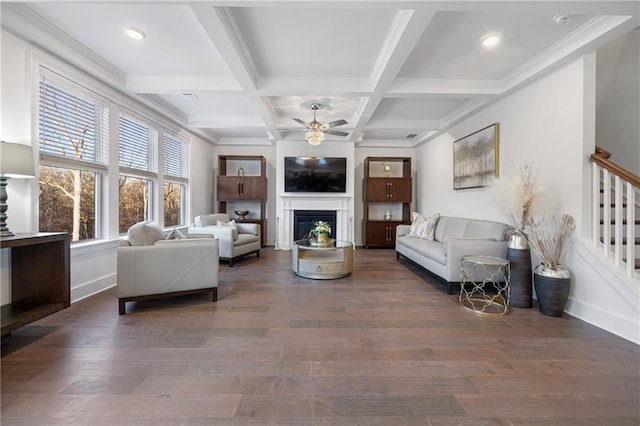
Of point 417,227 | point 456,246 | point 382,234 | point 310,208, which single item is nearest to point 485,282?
point 456,246

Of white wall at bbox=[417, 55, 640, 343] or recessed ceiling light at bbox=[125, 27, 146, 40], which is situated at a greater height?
recessed ceiling light at bbox=[125, 27, 146, 40]

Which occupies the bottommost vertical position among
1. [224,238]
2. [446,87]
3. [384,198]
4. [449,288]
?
[449,288]

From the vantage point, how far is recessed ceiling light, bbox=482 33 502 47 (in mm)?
2540

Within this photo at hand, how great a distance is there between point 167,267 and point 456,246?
130 inches

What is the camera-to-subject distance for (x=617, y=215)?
2.41m

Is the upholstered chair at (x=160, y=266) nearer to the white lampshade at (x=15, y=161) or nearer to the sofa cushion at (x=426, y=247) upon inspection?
the white lampshade at (x=15, y=161)

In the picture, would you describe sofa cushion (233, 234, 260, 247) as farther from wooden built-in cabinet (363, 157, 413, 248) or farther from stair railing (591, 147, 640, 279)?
stair railing (591, 147, 640, 279)

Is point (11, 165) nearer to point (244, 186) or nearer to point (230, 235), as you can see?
point (230, 235)

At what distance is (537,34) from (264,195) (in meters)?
5.30

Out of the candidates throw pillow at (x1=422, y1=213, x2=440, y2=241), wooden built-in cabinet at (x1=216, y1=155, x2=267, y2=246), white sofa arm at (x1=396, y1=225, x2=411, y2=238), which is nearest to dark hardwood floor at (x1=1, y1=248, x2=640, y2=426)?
throw pillow at (x1=422, y1=213, x2=440, y2=241)

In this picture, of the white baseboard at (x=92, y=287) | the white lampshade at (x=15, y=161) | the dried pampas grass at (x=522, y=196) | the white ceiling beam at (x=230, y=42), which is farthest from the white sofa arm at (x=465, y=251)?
the white baseboard at (x=92, y=287)

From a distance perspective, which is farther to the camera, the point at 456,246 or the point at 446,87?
the point at 446,87

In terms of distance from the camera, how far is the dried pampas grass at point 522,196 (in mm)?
2869

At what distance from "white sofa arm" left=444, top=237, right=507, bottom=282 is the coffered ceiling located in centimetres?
199
